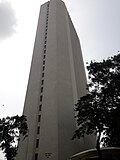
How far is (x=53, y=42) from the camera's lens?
52.6 m

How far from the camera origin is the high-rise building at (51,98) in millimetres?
36156

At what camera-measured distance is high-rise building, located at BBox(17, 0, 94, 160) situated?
1423 inches

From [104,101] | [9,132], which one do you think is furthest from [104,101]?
[9,132]

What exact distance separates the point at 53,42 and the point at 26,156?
2889cm

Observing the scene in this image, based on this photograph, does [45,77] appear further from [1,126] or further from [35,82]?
[1,126]

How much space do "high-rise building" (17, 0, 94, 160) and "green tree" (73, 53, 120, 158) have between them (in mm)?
8251

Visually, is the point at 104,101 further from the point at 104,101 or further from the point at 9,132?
the point at 9,132

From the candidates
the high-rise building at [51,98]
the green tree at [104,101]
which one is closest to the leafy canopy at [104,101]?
the green tree at [104,101]

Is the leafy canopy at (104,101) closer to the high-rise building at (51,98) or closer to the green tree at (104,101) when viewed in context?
the green tree at (104,101)

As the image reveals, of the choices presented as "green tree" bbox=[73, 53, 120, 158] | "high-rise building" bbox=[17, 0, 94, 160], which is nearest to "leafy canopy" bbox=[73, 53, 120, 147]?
"green tree" bbox=[73, 53, 120, 158]

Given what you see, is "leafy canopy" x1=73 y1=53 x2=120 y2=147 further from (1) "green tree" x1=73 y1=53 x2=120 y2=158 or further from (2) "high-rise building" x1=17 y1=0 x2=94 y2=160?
(2) "high-rise building" x1=17 y1=0 x2=94 y2=160

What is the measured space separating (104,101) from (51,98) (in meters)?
15.9

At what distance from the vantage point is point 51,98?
41750mm

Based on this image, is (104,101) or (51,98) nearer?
(104,101)
